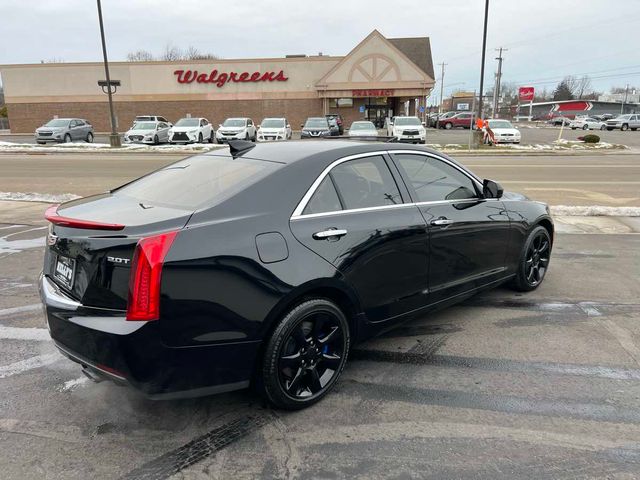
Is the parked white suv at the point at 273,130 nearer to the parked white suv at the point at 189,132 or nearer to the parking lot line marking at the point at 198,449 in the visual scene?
the parked white suv at the point at 189,132

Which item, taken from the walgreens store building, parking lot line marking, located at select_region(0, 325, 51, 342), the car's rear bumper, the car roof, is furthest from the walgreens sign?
the car's rear bumper

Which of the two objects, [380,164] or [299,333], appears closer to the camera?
[299,333]

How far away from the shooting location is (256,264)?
9.06 ft

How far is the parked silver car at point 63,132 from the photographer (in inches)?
1116

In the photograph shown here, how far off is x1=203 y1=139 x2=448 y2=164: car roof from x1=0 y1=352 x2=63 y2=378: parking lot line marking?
197 cm

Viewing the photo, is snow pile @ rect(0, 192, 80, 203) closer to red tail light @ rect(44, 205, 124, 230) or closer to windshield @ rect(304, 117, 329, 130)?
red tail light @ rect(44, 205, 124, 230)

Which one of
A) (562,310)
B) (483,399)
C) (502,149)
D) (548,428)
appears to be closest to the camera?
(548,428)

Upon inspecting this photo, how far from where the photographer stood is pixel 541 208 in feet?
16.8

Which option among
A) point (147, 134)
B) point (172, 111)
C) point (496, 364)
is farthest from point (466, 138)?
point (496, 364)

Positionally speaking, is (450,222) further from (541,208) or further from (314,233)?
(541,208)

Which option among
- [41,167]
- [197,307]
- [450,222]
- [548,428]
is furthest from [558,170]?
[41,167]

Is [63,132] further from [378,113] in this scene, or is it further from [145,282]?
[145,282]

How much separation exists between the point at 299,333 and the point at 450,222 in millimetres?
1646

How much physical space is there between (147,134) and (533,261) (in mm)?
27384
